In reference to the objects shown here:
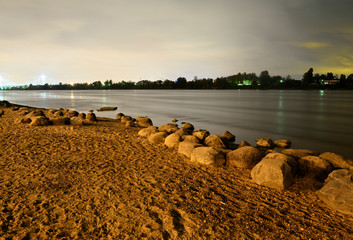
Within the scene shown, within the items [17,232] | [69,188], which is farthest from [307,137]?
[17,232]

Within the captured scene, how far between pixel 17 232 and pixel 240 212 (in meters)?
4.02

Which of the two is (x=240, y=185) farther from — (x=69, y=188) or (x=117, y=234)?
(x=69, y=188)

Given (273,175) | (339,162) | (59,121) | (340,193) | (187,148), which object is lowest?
(339,162)

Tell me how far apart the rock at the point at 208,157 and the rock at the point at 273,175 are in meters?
1.32

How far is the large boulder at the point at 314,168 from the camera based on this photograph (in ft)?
23.0

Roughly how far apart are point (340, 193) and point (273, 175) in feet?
4.65

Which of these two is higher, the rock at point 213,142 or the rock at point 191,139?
the rock at point 191,139

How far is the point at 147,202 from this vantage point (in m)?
5.00

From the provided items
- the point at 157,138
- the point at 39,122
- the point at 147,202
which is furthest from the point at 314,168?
the point at 39,122

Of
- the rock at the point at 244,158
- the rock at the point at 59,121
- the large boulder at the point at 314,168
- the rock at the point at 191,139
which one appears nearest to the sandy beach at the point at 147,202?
the rock at the point at 244,158

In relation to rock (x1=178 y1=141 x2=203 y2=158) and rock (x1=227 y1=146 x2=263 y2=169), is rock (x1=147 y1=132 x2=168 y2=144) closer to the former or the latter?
rock (x1=178 y1=141 x2=203 y2=158)

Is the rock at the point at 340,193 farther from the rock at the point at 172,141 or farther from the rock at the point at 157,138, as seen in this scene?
the rock at the point at 157,138

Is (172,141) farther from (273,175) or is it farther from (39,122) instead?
(39,122)

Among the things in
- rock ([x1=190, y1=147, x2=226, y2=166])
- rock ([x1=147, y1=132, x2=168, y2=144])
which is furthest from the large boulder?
rock ([x1=147, y1=132, x2=168, y2=144])
